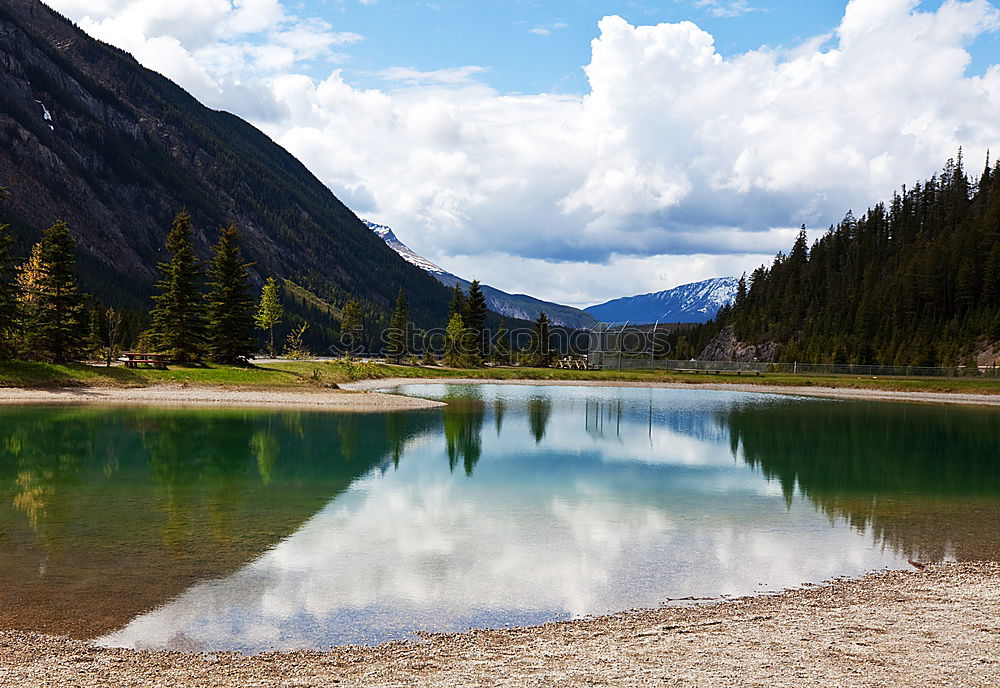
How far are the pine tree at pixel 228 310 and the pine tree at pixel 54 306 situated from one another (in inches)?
435

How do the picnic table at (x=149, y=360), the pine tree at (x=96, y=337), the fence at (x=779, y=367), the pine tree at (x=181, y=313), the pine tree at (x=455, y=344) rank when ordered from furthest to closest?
the pine tree at (x=455, y=344) → the fence at (x=779, y=367) → the pine tree at (x=96, y=337) → the pine tree at (x=181, y=313) → the picnic table at (x=149, y=360)

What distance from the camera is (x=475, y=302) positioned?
427ft

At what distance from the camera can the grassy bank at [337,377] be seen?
184 ft

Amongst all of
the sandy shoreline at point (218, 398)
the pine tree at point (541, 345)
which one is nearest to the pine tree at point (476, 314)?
the pine tree at point (541, 345)

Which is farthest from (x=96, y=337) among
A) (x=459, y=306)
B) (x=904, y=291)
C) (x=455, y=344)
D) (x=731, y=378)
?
(x=904, y=291)

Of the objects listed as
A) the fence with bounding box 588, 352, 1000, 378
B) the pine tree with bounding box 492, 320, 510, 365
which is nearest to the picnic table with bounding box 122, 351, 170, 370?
the pine tree with bounding box 492, 320, 510, 365

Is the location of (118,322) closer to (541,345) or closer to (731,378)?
(541,345)

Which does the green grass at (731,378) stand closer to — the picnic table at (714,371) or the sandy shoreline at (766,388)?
the sandy shoreline at (766,388)

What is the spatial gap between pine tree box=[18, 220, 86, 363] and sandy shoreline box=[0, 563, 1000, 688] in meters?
54.3

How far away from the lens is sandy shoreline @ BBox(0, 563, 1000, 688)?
954 centimetres

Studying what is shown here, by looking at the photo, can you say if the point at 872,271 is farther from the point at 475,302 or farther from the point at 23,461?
the point at 23,461

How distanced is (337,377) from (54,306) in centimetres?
2725

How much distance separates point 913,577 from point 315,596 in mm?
12047

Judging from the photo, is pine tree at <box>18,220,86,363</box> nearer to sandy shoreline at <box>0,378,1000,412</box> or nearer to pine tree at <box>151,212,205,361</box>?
sandy shoreline at <box>0,378,1000,412</box>
